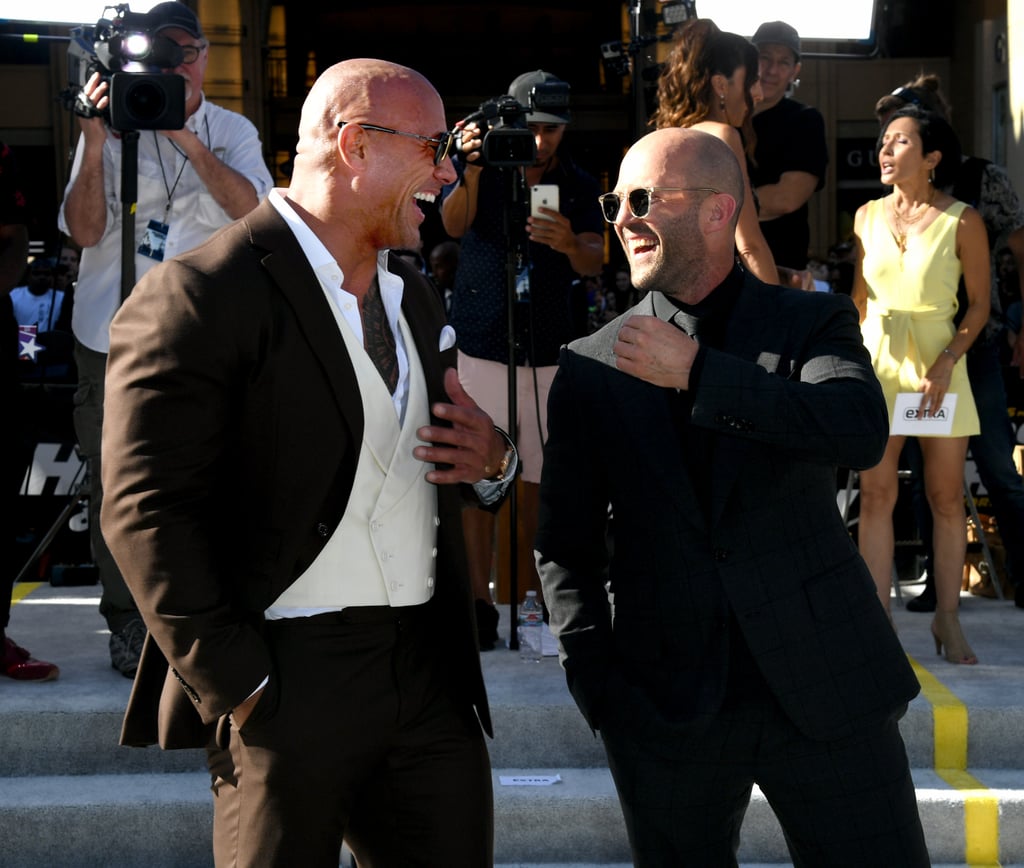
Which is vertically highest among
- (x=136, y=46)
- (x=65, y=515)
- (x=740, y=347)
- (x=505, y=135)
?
(x=136, y=46)

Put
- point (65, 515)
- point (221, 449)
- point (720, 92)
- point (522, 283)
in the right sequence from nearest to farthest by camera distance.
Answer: point (221, 449) < point (720, 92) < point (522, 283) < point (65, 515)

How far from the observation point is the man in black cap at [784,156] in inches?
192

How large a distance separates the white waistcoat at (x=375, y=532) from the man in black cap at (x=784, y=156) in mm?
2568

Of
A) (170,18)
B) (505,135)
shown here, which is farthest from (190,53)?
(505,135)

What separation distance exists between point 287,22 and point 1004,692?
24927 millimetres

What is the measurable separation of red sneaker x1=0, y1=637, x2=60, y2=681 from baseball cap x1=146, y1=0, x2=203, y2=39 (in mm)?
2155

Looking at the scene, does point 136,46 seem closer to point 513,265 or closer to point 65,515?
point 513,265

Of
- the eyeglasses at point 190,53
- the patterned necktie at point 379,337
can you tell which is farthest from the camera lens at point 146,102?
the patterned necktie at point 379,337

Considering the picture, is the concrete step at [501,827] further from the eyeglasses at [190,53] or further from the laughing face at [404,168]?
the eyeglasses at [190,53]

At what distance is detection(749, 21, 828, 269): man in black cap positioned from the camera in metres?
4.88

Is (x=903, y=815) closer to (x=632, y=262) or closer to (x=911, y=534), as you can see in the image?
(x=632, y=262)

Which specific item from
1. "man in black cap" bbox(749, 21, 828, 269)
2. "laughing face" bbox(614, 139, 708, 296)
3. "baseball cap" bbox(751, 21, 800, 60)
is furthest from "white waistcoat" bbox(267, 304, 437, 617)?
"baseball cap" bbox(751, 21, 800, 60)

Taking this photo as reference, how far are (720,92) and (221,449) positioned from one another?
8.49 feet

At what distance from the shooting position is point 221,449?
239 centimetres
